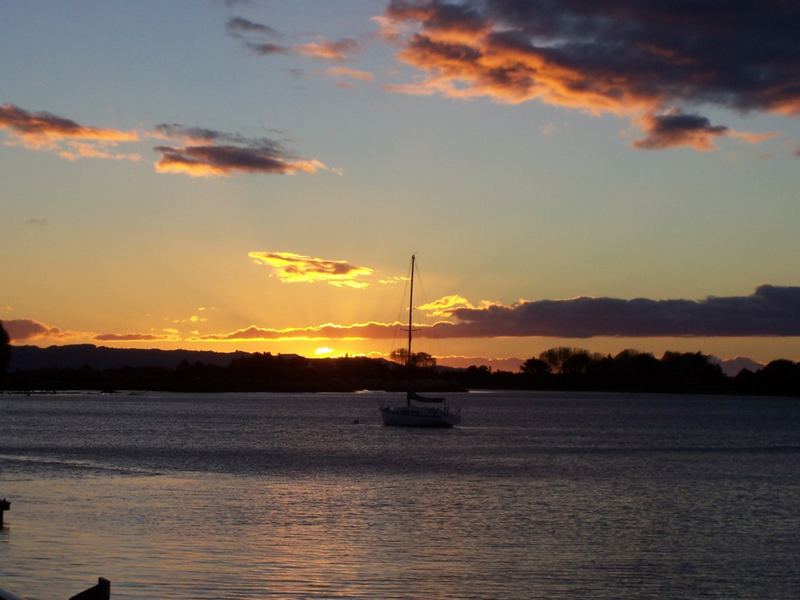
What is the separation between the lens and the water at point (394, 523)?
79.8 feet

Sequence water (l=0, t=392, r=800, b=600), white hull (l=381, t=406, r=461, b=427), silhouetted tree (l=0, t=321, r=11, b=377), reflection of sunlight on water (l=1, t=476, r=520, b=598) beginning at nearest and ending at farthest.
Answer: reflection of sunlight on water (l=1, t=476, r=520, b=598)
water (l=0, t=392, r=800, b=600)
white hull (l=381, t=406, r=461, b=427)
silhouetted tree (l=0, t=321, r=11, b=377)

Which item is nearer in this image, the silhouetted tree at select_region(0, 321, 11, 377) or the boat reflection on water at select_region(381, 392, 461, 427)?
the boat reflection on water at select_region(381, 392, 461, 427)

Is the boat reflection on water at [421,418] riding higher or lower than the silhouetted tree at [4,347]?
lower

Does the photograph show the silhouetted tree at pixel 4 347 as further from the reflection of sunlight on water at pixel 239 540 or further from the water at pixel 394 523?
the reflection of sunlight on water at pixel 239 540

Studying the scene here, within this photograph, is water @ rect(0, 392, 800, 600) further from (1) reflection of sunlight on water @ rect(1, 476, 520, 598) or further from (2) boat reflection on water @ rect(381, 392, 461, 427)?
(2) boat reflection on water @ rect(381, 392, 461, 427)

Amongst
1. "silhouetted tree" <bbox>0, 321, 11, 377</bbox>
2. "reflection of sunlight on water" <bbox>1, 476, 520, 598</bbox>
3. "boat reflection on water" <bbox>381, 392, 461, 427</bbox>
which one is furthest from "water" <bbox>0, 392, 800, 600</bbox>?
"silhouetted tree" <bbox>0, 321, 11, 377</bbox>

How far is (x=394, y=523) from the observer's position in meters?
34.7

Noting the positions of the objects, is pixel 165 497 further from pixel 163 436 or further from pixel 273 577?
pixel 163 436

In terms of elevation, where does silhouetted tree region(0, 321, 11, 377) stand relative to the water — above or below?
above

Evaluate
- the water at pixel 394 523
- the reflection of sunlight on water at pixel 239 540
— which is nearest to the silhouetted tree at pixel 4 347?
the water at pixel 394 523

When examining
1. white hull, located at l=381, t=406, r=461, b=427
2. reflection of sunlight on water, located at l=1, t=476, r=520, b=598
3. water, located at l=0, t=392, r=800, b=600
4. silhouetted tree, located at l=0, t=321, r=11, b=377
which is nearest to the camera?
reflection of sunlight on water, located at l=1, t=476, r=520, b=598

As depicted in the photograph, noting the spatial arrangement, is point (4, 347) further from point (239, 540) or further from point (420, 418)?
point (239, 540)

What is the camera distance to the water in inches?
958

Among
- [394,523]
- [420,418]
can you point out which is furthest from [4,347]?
[394,523]
